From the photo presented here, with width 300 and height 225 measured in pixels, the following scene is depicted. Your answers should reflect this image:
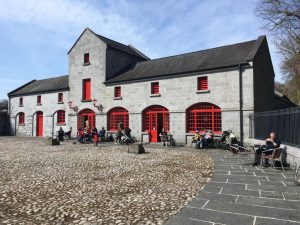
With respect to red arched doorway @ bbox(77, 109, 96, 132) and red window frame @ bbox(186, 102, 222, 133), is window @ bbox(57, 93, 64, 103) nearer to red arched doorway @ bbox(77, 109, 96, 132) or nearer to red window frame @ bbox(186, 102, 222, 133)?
red arched doorway @ bbox(77, 109, 96, 132)

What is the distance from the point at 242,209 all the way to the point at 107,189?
3180mm

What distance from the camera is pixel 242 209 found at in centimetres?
515

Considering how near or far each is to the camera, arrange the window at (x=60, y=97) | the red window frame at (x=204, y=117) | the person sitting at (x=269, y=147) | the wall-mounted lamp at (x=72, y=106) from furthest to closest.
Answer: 1. the window at (x=60, y=97)
2. the wall-mounted lamp at (x=72, y=106)
3. the red window frame at (x=204, y=117)
4. the person sitting at (x=269, y=147)

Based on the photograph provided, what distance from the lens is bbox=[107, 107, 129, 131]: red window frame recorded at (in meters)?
23.0

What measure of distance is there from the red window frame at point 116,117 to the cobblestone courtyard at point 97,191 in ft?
40.1

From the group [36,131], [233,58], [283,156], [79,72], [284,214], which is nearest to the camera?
[284,214]

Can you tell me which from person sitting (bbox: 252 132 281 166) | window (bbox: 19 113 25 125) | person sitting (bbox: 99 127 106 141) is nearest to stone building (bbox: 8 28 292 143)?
person sitting (bbox: 99 127 106 141)

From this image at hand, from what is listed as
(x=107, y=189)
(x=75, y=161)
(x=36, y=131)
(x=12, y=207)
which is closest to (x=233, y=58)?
(x=75, y=161)

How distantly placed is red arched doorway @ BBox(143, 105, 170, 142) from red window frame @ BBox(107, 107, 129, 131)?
1.96m

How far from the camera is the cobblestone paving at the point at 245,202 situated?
4625 millimetres

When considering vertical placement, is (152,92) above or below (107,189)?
above

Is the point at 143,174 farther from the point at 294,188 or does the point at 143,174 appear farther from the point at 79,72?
the point at 79,72

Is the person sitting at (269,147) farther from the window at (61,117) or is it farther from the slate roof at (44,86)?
the window at (61,117)

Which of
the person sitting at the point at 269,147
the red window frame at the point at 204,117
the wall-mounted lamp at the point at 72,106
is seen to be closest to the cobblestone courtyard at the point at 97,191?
the person sitting at the point at 269,147
